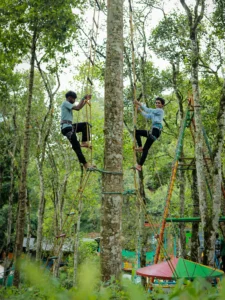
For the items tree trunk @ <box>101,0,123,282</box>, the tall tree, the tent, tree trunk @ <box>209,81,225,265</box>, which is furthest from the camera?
the tall tree

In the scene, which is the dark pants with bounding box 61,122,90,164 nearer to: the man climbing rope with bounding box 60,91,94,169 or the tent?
the man climbing rope with bounding box 60,91,94,169

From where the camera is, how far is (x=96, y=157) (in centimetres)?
1820

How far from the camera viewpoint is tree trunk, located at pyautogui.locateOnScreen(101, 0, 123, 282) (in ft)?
13.7

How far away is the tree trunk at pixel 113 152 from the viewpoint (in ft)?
13.7

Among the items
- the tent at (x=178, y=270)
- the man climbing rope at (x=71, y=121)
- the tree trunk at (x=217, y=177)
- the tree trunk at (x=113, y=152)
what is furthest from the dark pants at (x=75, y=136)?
the tree trunk at (x=217, y=177)

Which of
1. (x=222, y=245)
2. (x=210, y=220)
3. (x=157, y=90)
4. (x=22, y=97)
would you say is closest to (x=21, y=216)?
(x=210, y=220)

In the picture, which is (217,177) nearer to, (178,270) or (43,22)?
(178,270)

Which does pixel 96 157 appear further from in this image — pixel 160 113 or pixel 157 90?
pixel 160 113

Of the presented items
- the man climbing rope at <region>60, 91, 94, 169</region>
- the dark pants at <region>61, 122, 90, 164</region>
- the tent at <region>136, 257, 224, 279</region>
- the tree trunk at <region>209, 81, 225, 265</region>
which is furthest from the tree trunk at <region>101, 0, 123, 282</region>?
the tree trunk at <region>209, 81, 225, 265</region>

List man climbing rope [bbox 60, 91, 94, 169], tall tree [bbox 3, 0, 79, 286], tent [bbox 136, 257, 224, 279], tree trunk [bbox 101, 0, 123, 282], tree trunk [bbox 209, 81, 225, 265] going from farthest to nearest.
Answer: tall tree [bbox 3, 0, 79, 286] → tree trunk [bbox 209, 81, 225, 265] → tent [bbox 136, 257, 224, 279] → man climbing rope [bbox 60, 91, 94, 169] → tree trunk [bbox 101, 0, 123, 282]

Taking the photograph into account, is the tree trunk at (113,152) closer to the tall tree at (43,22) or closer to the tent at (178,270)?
the tent at (178,270)

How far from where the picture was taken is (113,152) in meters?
4.44

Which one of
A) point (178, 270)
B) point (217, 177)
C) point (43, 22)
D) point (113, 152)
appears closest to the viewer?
point (113, 152)

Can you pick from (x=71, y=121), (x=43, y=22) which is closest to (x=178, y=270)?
(x=71, y=121)
